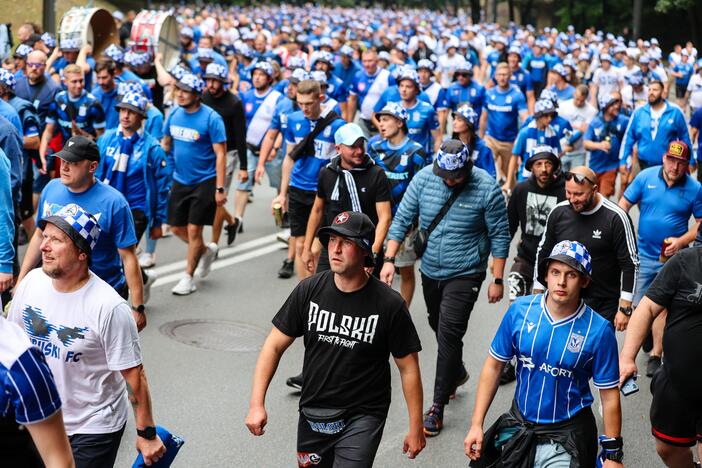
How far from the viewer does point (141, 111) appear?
9.59 metres

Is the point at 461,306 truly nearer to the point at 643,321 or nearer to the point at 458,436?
the point at 458,436

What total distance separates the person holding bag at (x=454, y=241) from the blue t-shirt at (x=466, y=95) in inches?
373

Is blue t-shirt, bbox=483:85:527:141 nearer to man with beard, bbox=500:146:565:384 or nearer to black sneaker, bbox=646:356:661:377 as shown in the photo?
man with beard, bbox=500:146:565:384

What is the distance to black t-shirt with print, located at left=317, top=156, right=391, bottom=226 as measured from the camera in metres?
8.74

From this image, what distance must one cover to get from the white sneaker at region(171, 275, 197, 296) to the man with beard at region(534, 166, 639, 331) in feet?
14.5

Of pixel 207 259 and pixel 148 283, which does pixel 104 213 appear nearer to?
pixel 148 283

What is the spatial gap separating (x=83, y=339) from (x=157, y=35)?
16.6m

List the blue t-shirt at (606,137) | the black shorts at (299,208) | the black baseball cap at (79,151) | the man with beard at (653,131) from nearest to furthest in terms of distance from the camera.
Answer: the black baseball cap at (79,151), the black shorts at (299,208), the man with beard at (653,131), the blue t-shirt at (606,137)

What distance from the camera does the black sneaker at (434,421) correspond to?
7602 mm

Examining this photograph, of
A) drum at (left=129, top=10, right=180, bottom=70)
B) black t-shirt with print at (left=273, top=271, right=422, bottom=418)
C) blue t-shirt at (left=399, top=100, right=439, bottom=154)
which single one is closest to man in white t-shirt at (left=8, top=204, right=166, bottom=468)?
black t-shirt with print at (left=273, top=271, right=422, bottom=418)

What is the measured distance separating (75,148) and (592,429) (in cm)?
371

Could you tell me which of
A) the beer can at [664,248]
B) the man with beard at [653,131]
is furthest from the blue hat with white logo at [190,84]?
the man with beard at [653,131]

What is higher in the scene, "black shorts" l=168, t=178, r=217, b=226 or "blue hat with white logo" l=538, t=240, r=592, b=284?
"blue hat with white logo" l=538, t=240, r=592, b=284

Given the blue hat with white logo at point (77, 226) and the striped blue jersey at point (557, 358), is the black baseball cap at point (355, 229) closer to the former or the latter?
the striped blue jersey at point (557, 358)
